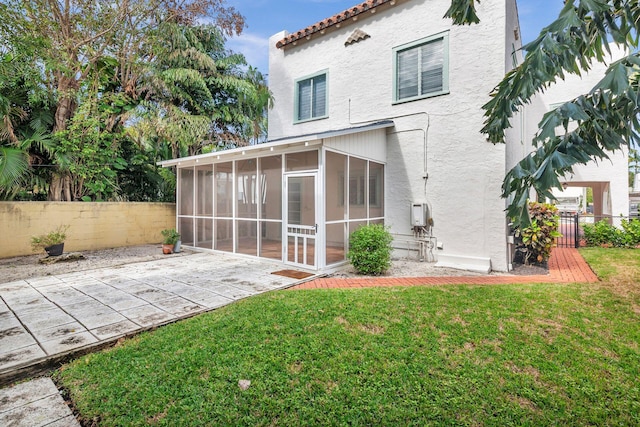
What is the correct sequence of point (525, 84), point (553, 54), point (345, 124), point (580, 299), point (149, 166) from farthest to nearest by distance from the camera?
point (149, 166)
point (345, 124)
point (580, 299)
point (525, 84)
point (553, 54)

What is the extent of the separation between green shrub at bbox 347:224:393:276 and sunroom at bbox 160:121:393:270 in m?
0.68

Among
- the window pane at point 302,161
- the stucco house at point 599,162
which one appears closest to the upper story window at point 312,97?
the window pane at point 302,161

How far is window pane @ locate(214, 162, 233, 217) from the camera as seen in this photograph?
898 centimetres

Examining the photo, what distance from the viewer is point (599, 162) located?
1285 cm

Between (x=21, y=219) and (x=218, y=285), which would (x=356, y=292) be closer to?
(x=218, y=285)

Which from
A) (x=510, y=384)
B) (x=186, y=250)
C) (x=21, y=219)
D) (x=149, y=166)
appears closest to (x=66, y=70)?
(x=149, y=166)

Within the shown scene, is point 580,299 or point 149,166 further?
point 149,166

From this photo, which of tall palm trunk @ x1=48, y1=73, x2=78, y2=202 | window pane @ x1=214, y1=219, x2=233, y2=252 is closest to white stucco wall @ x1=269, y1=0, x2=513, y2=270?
window pane @ x1=214, y1=219, x2=233, y2=252

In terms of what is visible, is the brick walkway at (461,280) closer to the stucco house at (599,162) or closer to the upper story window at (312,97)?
the upper story window at (312,97)

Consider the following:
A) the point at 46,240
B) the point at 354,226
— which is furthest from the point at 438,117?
the point at 46,240

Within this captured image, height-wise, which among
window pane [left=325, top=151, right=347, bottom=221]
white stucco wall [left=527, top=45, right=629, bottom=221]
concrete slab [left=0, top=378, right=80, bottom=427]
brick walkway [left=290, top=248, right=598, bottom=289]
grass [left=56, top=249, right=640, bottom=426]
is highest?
white stucco wall [left=527, top=45, right=629, bottom=221]

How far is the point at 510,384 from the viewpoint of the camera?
2832mm

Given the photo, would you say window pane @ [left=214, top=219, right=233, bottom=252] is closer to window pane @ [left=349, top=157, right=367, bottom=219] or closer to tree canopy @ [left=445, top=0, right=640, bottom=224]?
window pane @ [left=349, top=157, right=367, bottom=219]

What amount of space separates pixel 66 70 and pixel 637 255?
17031 mm
